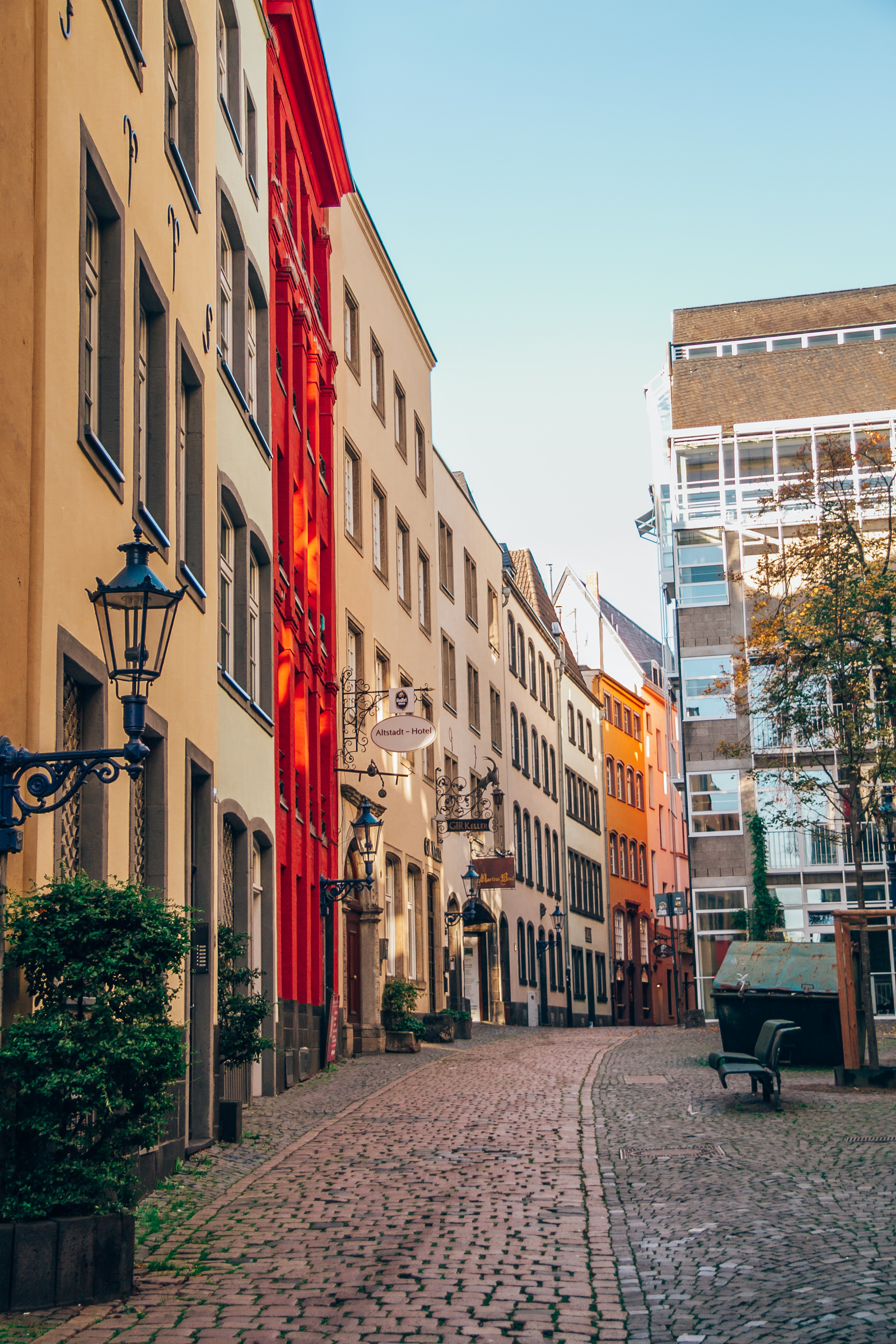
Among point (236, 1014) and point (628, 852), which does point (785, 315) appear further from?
point (236, 1014)

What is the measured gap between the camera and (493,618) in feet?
149

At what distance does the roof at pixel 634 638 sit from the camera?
77.5 meters

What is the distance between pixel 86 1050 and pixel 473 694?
3371 centimetres

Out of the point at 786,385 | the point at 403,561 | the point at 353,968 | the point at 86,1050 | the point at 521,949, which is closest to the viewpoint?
the point at 86,1050

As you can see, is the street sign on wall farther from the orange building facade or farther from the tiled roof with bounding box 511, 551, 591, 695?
the orange building facade

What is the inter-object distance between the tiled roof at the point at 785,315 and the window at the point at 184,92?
4523 centimetres

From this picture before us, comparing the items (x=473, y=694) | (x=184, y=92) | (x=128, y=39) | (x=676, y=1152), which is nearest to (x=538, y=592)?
(x=473, y=694)

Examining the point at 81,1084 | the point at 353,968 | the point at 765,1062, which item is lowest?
the point at 765,1062

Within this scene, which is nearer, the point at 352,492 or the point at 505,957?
the point at 352,492

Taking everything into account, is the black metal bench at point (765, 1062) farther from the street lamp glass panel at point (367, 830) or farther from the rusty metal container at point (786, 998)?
the street lamp glass panel at point (367, 830)

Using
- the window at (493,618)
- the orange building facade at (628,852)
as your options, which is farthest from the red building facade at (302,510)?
the orange building facade at (628,852)

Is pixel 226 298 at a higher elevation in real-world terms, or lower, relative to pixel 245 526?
higher

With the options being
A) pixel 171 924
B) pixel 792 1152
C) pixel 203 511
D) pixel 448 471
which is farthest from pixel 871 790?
pixel 448 471

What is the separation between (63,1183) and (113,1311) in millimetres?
661
